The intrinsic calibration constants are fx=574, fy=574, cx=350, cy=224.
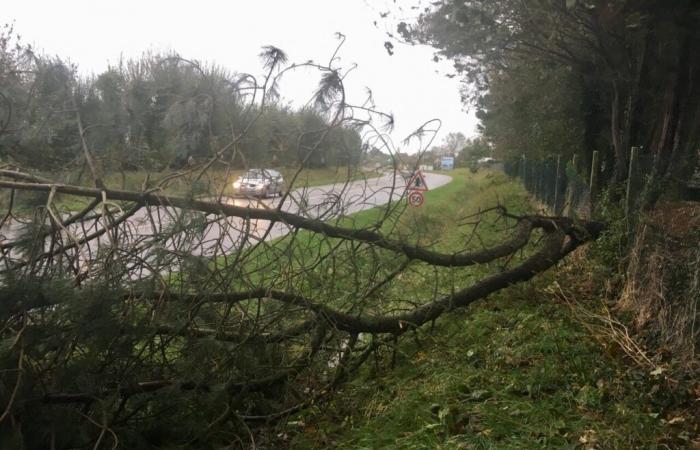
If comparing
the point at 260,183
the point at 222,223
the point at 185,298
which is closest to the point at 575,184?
the point at 260,183

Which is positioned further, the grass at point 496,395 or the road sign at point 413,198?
the road sign at point 413,198

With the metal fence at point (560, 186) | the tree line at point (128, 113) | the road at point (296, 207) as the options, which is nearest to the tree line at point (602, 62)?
the metal fence at point (560, 186)

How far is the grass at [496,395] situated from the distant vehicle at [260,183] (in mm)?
863

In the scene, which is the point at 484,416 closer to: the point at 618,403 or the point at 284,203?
the point at 618,403

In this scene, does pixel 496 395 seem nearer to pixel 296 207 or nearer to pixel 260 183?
pixel 296 207

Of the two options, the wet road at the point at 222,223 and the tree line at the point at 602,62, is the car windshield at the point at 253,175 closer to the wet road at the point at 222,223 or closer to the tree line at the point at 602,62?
the wet road at the point at 222,223

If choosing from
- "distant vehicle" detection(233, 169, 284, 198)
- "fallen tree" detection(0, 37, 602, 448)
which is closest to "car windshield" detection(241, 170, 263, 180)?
"distant vehicle" detection(233, 169, 284, 198)

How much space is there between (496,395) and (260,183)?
2.46 m

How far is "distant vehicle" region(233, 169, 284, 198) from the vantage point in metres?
4.48

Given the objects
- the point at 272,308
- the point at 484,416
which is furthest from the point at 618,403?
the point at 272,308

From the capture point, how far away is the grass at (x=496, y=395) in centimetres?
375

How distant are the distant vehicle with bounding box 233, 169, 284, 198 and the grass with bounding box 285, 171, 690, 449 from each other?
86 cm

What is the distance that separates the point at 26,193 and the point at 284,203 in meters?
1.85

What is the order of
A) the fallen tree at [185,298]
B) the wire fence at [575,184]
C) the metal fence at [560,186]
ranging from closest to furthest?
the fallen tree at [185,298] → the wire fence at [575,184] → the metal fence at [560,186]
